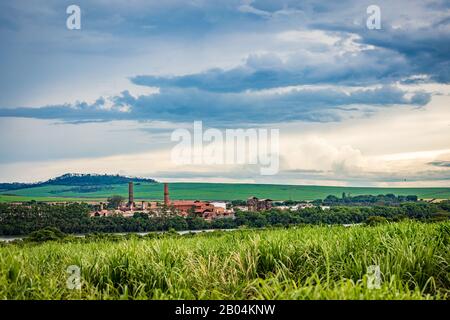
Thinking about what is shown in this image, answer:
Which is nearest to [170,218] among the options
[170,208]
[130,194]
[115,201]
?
[170,208]

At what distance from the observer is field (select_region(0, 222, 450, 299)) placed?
553cm

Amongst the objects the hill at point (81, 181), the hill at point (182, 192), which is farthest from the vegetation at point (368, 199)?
the hill at point (81, 181)

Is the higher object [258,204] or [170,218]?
[258,204]

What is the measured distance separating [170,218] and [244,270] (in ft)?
23.4

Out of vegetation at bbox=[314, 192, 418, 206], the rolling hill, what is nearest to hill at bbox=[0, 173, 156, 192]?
the rolling hill

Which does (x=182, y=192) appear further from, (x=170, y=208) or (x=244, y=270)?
(x=244, y=270)

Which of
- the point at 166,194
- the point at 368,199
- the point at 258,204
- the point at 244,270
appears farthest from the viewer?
the point at 258,204

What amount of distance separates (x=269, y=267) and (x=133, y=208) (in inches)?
264

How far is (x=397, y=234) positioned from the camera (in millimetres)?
7727

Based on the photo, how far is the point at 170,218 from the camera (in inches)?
526

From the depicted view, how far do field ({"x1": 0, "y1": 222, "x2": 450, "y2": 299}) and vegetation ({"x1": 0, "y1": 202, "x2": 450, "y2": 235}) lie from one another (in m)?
4.97
